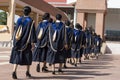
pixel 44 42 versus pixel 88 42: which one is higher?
pixel 44 42

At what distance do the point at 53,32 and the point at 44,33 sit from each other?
1.07ft

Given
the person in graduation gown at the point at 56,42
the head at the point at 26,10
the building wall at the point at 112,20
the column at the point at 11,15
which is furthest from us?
the building wall at the point at 112,20

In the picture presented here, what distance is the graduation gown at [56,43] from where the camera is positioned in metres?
12.7

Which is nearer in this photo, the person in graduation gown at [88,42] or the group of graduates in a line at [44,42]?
the group of graduates in a line at [44,42]

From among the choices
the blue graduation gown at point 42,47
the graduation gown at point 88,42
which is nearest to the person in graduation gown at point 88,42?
the graduation gown at point 88,42

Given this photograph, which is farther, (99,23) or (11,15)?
(99,23)

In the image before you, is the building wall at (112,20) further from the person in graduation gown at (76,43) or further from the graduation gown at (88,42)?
the person in graduation gown at (76,43)

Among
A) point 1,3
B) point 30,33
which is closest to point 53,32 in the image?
point 30,33

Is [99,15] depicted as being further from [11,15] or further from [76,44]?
[76,44]

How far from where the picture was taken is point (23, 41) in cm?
1123

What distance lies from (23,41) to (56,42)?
1.73m

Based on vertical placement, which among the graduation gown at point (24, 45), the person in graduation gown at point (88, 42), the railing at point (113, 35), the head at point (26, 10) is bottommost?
the railing at point (113, 35)

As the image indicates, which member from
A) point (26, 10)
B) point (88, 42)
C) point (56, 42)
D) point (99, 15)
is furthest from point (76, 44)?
point (99, 15)

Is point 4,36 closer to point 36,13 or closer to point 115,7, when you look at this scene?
point 36,13
